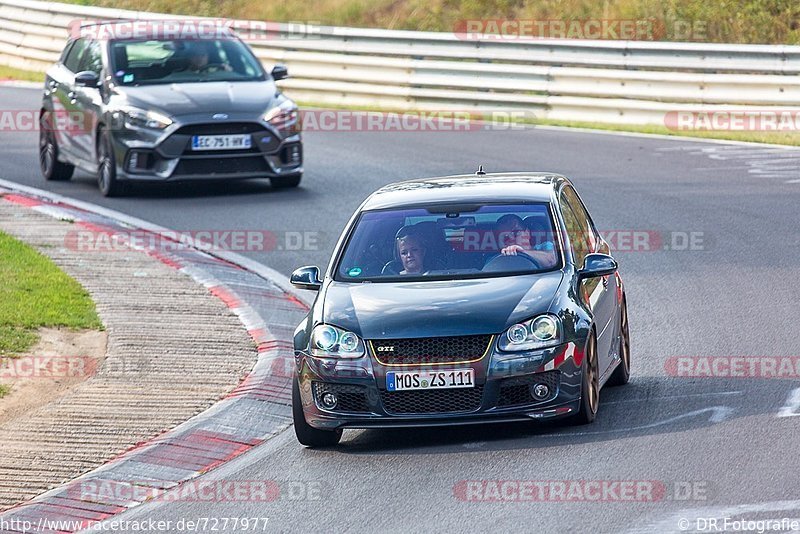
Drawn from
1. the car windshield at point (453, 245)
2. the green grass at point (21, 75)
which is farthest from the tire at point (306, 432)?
the green grass at point (21, 75)

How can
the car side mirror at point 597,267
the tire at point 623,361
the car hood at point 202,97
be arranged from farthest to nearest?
the car hood at point 202,97 → the tire at point 623,361 → the car side mirror at point 597,267

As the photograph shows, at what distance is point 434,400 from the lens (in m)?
8.62

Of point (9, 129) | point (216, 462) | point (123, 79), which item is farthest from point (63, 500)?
point (9, 129)

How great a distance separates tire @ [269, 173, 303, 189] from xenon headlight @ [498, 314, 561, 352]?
9978mm

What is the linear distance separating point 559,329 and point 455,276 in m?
0.86

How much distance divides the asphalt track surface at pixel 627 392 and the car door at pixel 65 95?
61 centimetres

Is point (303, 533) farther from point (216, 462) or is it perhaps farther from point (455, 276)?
point (455, 276)

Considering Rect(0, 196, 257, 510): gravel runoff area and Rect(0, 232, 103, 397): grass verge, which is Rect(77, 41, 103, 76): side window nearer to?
Rect(0, 196, 257, 510): gravel runoff area

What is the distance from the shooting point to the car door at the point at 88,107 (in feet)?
61.1

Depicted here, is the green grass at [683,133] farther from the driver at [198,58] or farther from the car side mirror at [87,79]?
the car side mirror at [87,79]

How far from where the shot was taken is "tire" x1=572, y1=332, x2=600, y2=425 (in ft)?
28.7
